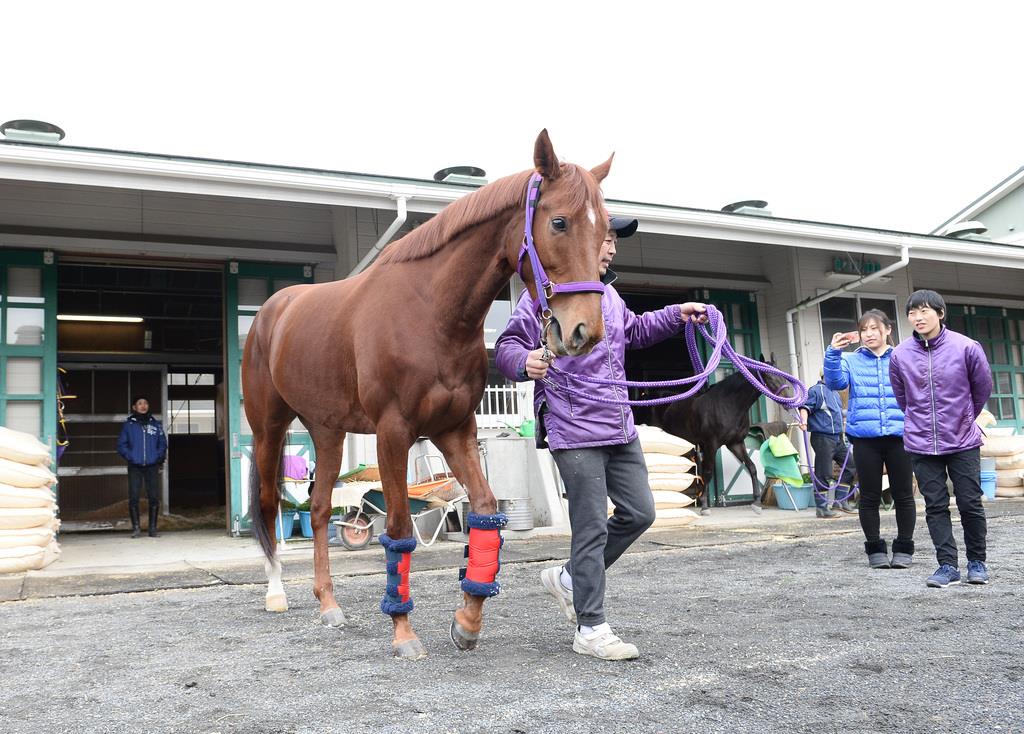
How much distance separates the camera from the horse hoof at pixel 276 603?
4.02 metres

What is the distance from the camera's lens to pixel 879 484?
5.02 metres

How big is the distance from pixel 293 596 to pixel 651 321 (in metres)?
2.60

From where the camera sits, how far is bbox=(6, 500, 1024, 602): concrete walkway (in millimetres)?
5168

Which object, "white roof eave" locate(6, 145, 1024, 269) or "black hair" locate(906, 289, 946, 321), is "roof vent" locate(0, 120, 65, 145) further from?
"black hair" locate(906, 289, 946, 321)

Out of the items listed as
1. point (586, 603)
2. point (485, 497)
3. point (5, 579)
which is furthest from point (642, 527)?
point (5, 579)

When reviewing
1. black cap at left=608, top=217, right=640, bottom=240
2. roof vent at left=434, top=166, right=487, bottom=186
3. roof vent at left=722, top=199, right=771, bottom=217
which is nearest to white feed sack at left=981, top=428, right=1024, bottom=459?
roof vent at left=722, top=199, right=771, bottom=217

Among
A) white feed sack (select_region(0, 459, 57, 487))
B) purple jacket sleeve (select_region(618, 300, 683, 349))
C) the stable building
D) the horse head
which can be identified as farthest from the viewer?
the stable building

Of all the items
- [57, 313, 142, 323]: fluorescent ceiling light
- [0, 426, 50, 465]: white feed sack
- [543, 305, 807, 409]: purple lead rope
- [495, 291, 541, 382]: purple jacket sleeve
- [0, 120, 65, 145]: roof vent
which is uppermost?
[0, 120, 65, 145]: roof vent

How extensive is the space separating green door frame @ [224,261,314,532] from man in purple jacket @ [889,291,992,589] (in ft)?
19.6

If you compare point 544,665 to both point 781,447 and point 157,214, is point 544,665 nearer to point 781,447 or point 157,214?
point 157,214

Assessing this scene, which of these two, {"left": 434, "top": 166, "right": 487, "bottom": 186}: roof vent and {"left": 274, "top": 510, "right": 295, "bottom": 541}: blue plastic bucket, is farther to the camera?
{"left": 434, "top": 166, "right": 487, "bottom": 186}: roof vent

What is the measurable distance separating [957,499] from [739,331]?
23.4ft

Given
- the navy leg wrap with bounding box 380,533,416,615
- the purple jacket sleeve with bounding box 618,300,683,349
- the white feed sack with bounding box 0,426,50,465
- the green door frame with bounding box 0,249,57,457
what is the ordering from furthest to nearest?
the green door frame with bounding box 0,249,57,457 → the white feed sack with bounding box 0,426,50,465 → the purple jacket sleeve with bounding box 618,300,683,349 → the navy leg wrap with bounding box 380,533,416,615

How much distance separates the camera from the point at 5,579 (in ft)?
17.8
